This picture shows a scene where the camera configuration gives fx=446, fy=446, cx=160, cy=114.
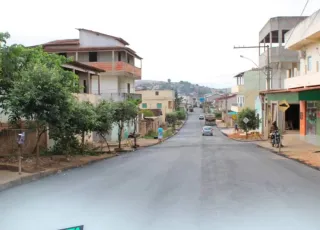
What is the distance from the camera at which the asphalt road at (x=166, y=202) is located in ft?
28.2

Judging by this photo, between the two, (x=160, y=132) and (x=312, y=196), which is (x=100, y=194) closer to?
(x=312, y=196)

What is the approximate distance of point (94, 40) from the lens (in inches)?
2149

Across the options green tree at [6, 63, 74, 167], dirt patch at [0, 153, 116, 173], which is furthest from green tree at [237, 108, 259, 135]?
green tree at [6, 63, 74, 167]

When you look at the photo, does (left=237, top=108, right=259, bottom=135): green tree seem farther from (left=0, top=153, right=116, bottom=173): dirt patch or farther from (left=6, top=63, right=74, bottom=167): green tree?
(left=6, top=63, right=74, bottom=167): green tree

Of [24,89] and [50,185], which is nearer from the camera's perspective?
[50,185]

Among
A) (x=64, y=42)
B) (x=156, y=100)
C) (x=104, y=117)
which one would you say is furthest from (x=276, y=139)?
(x=156, y=100)

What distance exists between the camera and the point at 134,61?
61.3 m

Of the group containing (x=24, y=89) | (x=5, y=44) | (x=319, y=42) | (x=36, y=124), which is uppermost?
(x=319, y=42)

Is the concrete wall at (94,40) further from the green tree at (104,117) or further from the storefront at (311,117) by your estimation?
the storefront at (311,117)

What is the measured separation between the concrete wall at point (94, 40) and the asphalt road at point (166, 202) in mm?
40110

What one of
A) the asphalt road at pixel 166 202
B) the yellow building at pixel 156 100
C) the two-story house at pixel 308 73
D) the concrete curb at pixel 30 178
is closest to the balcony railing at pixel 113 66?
the two-story house at pixel 308 73

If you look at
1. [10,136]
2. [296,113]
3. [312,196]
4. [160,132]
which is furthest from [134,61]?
[312,196]

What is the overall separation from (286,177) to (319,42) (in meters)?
20.1

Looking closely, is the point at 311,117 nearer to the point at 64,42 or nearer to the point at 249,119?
the point at 249,119
